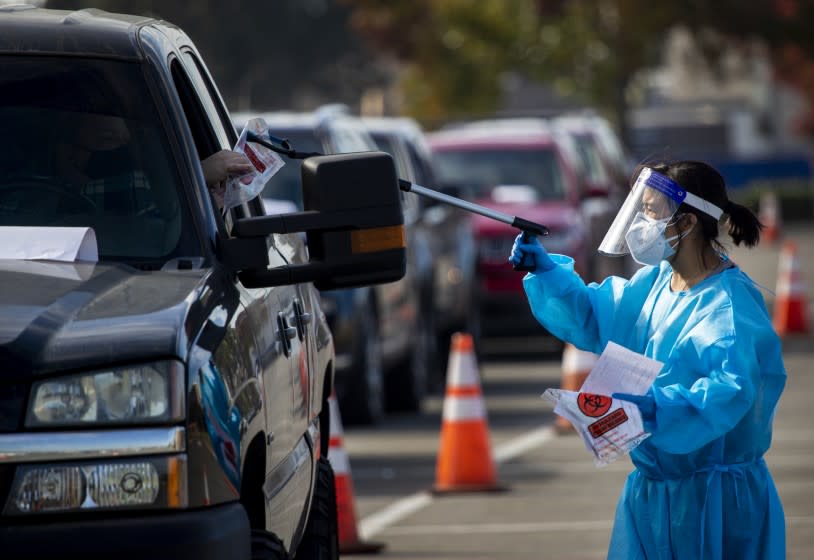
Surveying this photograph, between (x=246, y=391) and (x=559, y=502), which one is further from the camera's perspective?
(x=559, y=502)

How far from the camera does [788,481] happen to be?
450 inches

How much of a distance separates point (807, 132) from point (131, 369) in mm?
69133

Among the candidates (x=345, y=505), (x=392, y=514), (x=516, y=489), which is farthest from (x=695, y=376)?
(x=516, y=489)

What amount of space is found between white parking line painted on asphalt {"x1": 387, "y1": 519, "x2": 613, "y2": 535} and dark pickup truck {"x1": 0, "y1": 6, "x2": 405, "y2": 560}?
3734 mm

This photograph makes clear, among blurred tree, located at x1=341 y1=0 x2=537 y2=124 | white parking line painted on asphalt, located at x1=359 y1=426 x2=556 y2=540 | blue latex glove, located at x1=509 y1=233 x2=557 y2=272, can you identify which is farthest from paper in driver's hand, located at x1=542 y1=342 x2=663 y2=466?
blurred tree, located at x1=341 y1=0 x2=537 y2=124

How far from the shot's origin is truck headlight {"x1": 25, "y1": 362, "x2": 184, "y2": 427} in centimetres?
421

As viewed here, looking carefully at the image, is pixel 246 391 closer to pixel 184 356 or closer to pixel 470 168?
pixel 184 356

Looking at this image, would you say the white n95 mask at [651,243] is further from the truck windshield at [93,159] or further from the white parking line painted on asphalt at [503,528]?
the white parking line painted on asphalt at [503,528]

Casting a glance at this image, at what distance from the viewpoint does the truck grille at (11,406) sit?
165 inches

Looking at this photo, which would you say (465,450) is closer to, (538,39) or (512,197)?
(512,197)

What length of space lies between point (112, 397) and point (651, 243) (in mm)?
1820

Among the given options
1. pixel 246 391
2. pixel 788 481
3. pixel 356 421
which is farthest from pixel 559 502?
pixel 246 391

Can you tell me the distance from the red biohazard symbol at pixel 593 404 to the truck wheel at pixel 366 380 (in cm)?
858

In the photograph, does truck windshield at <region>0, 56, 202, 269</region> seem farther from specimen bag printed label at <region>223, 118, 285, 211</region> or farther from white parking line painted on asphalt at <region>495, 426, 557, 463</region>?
white parking line painted on asphalt at <region>495, 426, 557, 463</region>
